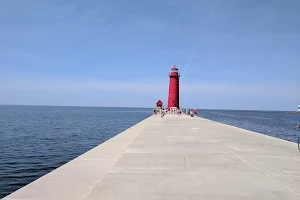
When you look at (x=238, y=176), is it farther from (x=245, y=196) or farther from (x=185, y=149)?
(x=185, y=149)

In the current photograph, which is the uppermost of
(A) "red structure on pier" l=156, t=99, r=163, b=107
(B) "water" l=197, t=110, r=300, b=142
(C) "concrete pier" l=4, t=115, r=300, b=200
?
(A) "red structure on pier" l=156, t=99, r=163, b=107

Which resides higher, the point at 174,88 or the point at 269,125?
the point at 174,88

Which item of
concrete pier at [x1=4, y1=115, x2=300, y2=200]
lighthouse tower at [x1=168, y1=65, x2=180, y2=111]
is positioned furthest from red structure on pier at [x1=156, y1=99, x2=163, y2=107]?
concrete pier at [x1=4, y1=115, x2=300, y2=200]

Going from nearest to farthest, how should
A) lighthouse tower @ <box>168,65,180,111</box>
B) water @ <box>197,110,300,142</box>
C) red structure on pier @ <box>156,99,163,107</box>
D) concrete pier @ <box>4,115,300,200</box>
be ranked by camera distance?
concrete pier @ <box>4,115,300,200</box>, water @ <box>197,110,300,142</box>, lighthouse tower @ <box>168,65,180,111</box>, red structure on pier @ <box>156,99,163,107</box>

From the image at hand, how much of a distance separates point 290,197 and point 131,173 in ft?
10.4

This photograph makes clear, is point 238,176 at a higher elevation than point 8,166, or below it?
higher

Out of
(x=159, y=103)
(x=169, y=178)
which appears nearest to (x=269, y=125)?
(x=159, y=103)

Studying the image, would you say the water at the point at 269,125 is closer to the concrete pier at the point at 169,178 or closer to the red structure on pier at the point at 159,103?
the red structure on pier at the point at 159,103

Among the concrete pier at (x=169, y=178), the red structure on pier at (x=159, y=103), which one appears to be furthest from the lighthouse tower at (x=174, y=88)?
the concrete pier at (x=169, y=178)

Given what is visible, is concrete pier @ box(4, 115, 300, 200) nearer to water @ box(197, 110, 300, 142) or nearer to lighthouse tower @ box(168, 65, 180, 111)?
water @ box(197, 110, 300, 142)

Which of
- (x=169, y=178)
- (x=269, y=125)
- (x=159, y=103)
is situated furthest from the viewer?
(x=159, y=103)

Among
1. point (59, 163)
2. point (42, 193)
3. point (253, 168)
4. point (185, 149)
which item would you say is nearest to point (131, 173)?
point (42, 193)

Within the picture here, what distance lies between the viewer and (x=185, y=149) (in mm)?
10242

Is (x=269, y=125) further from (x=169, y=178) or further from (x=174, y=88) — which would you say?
(x=169, y=178)
